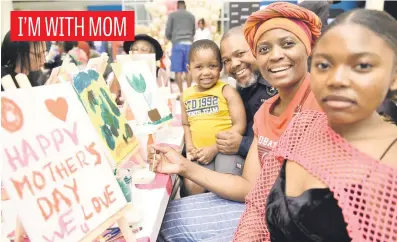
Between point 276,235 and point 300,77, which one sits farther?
point 300,77

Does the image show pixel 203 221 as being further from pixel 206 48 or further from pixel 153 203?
pixel 206 48

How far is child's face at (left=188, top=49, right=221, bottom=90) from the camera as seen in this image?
93.7 inches

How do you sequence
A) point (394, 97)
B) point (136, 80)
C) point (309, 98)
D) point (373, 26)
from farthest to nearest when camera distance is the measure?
1. point (136, 80)
2. point (309, 98)
3. point (394, 97)
4. point (373, 26)

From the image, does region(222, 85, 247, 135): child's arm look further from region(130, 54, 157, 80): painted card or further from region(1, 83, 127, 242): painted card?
region(1, 83, 127, 242): painted card

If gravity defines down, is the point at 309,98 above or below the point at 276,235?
above

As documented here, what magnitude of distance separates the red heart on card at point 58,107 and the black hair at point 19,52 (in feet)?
5.03

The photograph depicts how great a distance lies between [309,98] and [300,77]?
0.10 meters

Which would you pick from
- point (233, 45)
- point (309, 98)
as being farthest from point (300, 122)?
point (233, 45)

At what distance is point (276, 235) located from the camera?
0.91 m

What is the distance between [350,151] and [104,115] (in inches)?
35.8

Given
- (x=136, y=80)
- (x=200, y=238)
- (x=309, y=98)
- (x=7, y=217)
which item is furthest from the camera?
(x=136, y=80)

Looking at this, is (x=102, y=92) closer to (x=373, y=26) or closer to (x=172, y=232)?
(x=172, y=232)

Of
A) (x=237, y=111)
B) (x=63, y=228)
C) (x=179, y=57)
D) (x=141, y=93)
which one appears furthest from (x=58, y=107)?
(x=179, y=57)

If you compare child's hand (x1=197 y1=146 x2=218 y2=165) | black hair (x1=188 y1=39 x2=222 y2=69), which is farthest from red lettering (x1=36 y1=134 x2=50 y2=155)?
black hair (x1=188 y1=39 x2=222 y2=69)
